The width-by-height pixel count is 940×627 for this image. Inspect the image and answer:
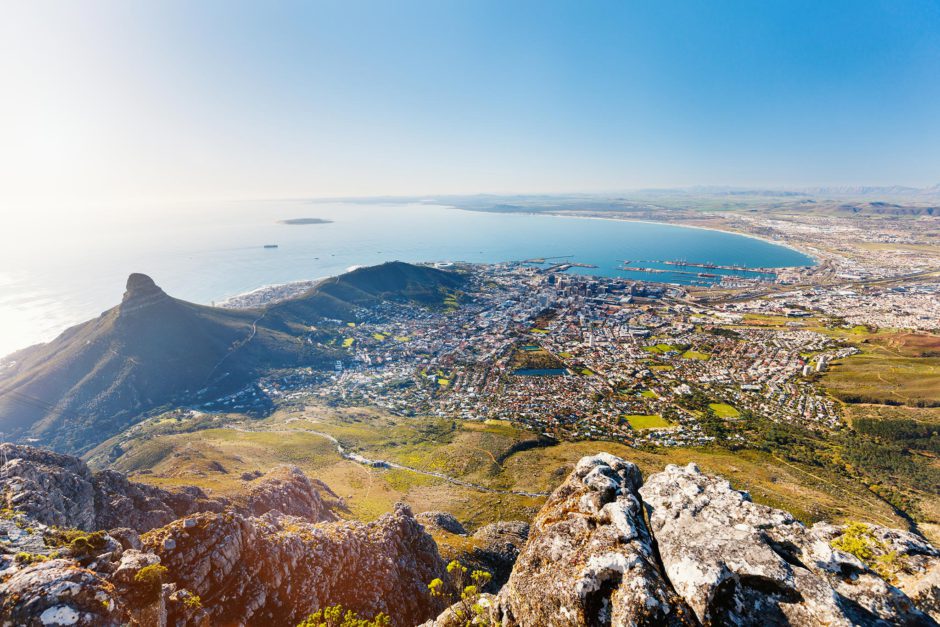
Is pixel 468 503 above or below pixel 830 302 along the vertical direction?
below

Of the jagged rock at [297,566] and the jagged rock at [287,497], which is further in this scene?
the jagged rock at [287,497]

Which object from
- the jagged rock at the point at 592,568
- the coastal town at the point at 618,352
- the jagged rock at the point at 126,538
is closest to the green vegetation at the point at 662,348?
the coastal town at the point at 618,352

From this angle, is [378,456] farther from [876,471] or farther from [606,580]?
[876,471]

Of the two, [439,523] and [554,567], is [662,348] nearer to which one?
[439,523]

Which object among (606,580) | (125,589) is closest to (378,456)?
(125,589)

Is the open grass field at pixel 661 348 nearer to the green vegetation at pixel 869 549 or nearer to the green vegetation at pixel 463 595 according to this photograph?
the green vegetation at pixel 463 595

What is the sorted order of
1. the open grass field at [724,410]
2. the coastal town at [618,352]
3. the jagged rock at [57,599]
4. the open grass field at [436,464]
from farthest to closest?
1. the coastal town at [618,352]
2. the open grass field at [724,410]
3. the open grass field at [436,464]
4. the jagged rock at [57,599]

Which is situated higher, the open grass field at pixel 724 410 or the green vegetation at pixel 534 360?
the green vegetation at pixel 534 360
